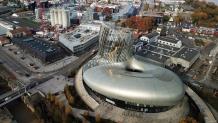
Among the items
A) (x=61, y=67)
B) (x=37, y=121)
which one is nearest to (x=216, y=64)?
(x=61, y=67)

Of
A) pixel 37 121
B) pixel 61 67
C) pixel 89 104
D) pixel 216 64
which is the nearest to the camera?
pixel 37 121

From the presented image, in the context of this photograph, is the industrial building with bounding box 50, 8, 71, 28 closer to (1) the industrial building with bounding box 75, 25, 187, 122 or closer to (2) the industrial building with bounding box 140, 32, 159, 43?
(2) the industrial building with bounding box 140, 32, 159, 43

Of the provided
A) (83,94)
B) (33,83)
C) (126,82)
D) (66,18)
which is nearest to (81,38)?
(66,18)

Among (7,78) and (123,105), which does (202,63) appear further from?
(7,78)

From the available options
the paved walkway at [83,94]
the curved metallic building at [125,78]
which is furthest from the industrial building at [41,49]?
the curved metallic building at [125,78]

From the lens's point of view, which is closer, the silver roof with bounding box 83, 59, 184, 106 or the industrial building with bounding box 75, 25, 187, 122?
the silver roof with bounding box 83, 59, 184, 106

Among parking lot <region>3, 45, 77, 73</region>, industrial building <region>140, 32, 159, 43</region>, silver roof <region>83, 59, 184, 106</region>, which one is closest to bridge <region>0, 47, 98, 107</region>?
parking lot <region>3, 45, 77, 73</region>

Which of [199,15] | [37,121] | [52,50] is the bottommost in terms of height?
[37,121]

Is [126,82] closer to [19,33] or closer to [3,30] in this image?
[19,33]

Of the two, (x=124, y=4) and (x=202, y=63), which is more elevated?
(x=124, y=4)
